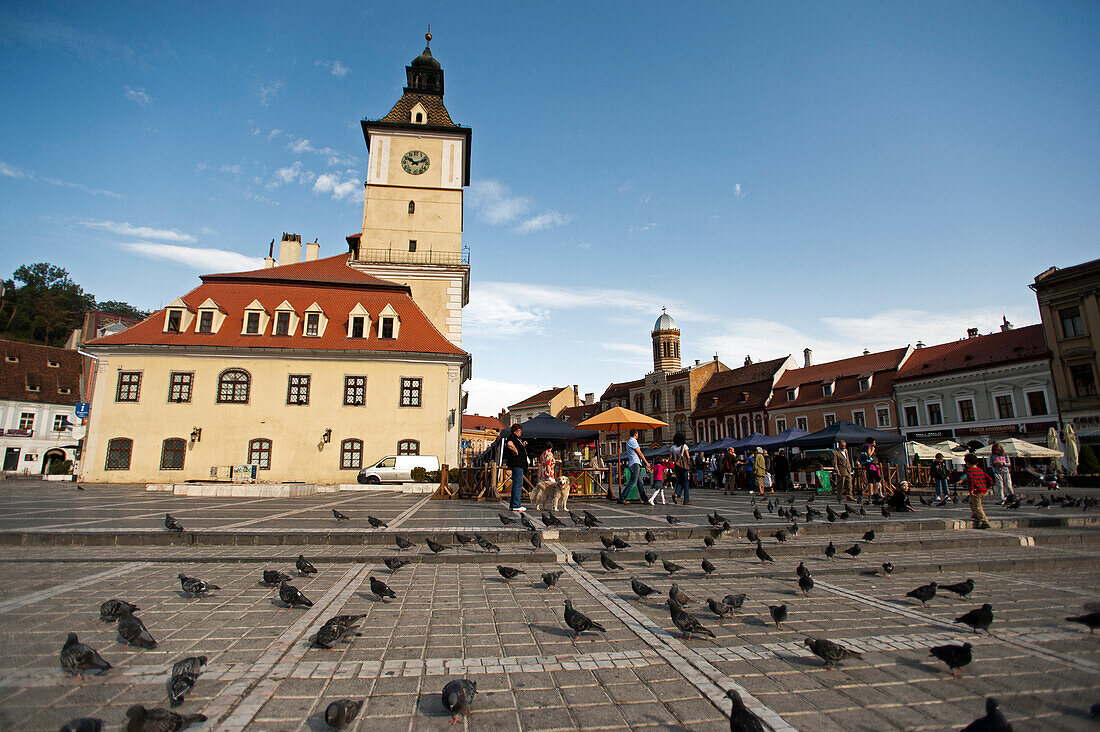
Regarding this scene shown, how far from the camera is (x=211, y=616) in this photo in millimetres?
5160

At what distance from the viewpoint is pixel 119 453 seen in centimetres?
2545

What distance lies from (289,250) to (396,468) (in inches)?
989

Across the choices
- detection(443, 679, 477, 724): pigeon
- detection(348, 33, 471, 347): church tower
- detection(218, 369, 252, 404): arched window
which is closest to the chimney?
detection(348, 33, 471, 347): church tower

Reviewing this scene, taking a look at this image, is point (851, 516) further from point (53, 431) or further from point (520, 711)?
point (53, 431)

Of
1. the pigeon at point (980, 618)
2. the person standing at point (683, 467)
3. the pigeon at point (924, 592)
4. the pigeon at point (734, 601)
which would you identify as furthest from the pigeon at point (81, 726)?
the person standing at point (683, 467)

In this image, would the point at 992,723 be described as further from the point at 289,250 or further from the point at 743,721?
the point at 289,250

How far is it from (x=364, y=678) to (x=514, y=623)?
1707mm

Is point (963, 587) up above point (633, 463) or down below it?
→ below

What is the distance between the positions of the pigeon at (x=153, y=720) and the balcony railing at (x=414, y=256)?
3361 cm

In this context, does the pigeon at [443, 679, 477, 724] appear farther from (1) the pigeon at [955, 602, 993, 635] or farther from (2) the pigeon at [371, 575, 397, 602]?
(1) the pigeon at [955, 602, 993, 635]

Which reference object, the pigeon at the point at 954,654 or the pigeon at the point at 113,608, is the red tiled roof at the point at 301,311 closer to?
the pigeon at the point at 113,608

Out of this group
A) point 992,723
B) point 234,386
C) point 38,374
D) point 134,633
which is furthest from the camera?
point 38,374

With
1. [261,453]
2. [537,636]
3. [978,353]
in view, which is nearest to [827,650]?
[537,636]

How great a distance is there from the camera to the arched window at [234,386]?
26469mm
